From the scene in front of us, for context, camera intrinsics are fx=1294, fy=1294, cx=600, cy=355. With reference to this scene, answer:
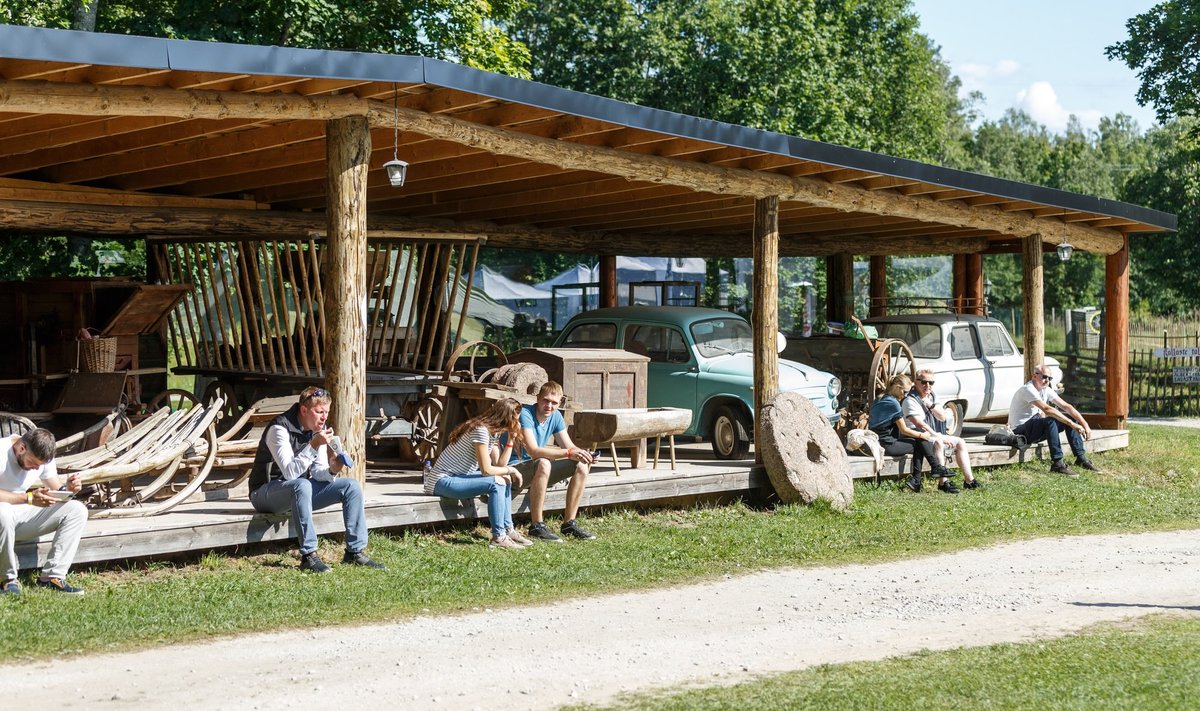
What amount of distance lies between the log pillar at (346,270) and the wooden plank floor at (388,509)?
654 millimetres

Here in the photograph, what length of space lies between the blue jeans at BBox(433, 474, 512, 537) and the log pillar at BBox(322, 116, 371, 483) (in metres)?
0.77

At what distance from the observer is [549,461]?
9.71 meters

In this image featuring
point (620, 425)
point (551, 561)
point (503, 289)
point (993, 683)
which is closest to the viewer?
point (993, 683)

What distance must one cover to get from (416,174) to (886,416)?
5.33 metres

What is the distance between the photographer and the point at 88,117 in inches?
357

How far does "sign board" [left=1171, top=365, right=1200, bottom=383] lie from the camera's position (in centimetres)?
2370

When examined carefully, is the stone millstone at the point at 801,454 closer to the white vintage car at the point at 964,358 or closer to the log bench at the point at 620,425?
the log bench at the point at 620,425

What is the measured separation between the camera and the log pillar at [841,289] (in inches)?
825

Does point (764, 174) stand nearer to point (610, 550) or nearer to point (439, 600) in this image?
point (610, 550)

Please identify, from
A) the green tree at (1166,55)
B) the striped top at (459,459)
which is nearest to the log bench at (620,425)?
the striped top at (459,459)

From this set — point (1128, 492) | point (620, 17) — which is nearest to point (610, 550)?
point (1128, 492)

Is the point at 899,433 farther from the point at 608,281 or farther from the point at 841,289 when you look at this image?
the point at 841,289

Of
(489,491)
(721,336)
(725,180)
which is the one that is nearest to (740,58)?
(721,336)

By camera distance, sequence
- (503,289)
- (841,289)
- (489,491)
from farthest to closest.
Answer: (503,289) → (841,289) → (489,491)
